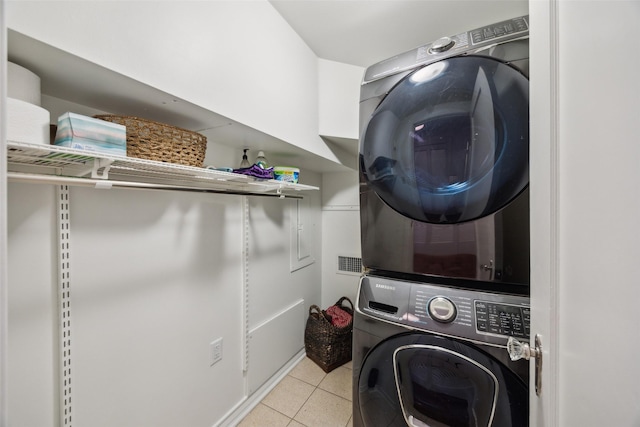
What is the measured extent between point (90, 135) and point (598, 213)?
3.60 feet

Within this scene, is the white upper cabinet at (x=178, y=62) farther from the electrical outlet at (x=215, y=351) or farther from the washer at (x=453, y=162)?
the electrical outlet at (x=215, y=351)

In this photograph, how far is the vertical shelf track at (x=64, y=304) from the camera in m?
0.77

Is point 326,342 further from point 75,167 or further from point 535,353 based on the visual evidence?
point 75,167

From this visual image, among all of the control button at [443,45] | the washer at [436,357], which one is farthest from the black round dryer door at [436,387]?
the control button at [443,45]

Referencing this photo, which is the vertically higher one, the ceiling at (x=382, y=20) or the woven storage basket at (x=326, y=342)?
the ceiling at (x=382, y=20)

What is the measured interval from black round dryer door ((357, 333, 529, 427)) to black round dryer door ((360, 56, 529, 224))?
1.52 ft

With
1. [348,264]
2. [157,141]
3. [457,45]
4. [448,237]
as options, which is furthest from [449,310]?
[348,264]

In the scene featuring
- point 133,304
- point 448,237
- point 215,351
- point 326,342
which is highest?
point 448,237

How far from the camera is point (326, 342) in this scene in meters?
1.89

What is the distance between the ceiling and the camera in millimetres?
1146

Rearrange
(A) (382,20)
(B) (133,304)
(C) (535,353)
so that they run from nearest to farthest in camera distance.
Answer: (C) (535,353), (B) (133,304), (A) (382,20)

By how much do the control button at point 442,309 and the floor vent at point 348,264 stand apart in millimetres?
1482

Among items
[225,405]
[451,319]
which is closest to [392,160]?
[451,319]

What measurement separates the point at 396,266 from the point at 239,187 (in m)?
0.96
